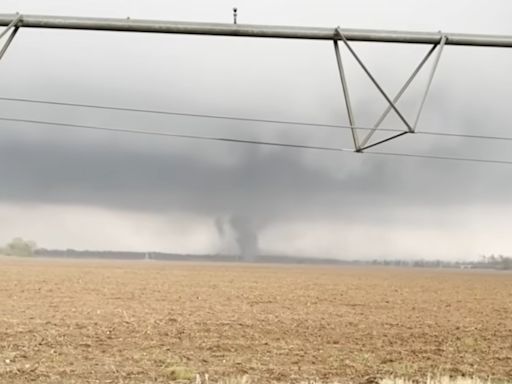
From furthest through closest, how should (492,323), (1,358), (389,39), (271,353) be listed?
1. (492,323)
2. (271,353)
3. (1,358)
4. (389,39)

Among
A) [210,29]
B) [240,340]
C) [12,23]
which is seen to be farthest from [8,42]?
[240,340]

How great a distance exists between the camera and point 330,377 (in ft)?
55.9

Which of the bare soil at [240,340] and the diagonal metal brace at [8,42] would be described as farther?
the bare soil at [240,340]

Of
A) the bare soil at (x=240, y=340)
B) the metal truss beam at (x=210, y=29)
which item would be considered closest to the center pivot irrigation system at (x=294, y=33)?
the metal truss beam at (x=210, y=29)

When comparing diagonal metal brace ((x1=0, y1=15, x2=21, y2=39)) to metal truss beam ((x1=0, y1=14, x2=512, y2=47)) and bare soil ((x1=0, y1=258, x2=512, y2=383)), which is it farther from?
bare soil ((x1=0, y1=258, x2=512, y2=383))

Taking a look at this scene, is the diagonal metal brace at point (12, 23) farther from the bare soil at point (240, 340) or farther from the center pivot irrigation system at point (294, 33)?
the bare soil at point (240, 340)

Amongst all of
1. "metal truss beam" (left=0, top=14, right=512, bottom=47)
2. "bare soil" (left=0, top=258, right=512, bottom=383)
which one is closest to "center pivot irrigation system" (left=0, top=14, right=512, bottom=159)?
"metal truss beam" (left=0, top=14, right=512, bottom=47)

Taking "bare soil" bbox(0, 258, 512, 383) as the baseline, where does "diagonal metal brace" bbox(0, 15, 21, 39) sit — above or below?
above

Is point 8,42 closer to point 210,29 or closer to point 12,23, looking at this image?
point 12,23

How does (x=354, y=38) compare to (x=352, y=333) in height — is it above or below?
above

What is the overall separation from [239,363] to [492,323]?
58.6ft

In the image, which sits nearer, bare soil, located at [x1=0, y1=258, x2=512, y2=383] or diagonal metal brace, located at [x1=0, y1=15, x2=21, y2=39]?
diagonal metal brace, located at [x1=0, y1=15, x2=21, y2=39]

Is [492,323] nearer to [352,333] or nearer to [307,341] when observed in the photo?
[352,333]

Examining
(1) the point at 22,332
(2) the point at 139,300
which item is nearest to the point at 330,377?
(1) the point at 22,332
